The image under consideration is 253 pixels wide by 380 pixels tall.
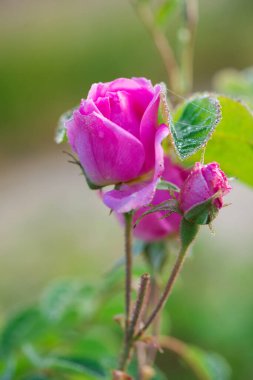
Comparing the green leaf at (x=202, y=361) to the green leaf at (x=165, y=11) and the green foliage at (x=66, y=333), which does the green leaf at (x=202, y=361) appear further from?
the green leaf at (x=165, y=11)

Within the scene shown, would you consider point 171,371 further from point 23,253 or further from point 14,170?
point 14,170

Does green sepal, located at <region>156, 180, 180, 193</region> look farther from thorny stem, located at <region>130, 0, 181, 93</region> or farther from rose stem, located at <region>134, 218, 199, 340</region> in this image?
thorny stem, located at <region>130, 0, 181, 93</region>

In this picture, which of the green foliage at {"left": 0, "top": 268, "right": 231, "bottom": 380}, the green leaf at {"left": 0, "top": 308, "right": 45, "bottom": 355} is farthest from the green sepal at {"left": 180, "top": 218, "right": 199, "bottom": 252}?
the green leaf at {"left": 0, "top": 308, "right": 45, "bottom": 355}

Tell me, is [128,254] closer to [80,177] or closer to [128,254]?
[128,254]

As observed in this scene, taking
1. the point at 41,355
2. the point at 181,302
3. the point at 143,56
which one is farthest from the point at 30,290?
the point at 143,56

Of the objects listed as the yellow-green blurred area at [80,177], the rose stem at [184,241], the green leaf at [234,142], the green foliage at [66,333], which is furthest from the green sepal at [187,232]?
the yellow-green blurred area at [80,177]

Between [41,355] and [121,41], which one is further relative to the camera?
[121,41]
